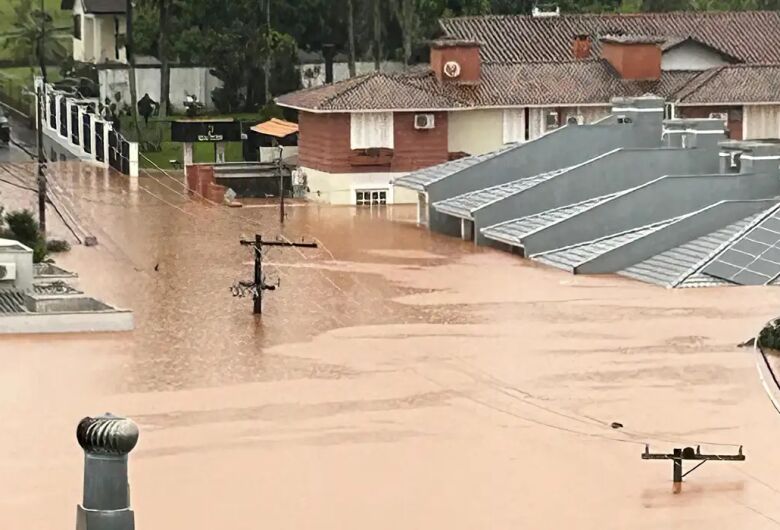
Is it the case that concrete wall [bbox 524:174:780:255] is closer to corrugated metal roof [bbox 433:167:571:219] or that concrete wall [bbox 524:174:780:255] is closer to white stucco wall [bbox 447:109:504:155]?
corrugated metal roof [bbox 433:167:571:219]

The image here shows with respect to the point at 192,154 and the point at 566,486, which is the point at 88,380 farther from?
the point at 192,154

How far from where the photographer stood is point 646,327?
32625 millimetres

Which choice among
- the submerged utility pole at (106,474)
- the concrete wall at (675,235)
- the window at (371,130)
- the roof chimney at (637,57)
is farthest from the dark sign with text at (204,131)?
the submerged utility pole at (106,474)

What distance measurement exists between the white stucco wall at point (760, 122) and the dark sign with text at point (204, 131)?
1375 centimetres

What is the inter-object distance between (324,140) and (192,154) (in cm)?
572

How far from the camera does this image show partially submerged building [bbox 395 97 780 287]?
38.5 meters

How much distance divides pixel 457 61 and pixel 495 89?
1235 millimetres

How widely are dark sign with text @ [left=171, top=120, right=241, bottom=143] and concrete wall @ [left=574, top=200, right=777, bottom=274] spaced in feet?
57.0

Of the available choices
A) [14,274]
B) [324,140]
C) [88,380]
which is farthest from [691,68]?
[88,380]

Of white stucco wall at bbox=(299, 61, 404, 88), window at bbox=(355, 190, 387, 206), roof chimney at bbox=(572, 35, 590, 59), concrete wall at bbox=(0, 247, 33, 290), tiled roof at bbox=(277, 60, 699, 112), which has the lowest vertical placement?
concrete wall at bbox=(0, 247, 33, 290)

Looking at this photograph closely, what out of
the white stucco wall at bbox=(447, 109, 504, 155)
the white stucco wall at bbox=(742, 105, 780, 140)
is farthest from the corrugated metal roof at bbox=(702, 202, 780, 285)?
the white stucco wall at bbox=(447, 109, 504, 155)

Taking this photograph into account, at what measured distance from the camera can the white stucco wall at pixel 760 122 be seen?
171ft

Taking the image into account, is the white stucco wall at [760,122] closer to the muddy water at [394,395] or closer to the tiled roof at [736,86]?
the tiled roof at [736,86]

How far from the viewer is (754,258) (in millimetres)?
37656
